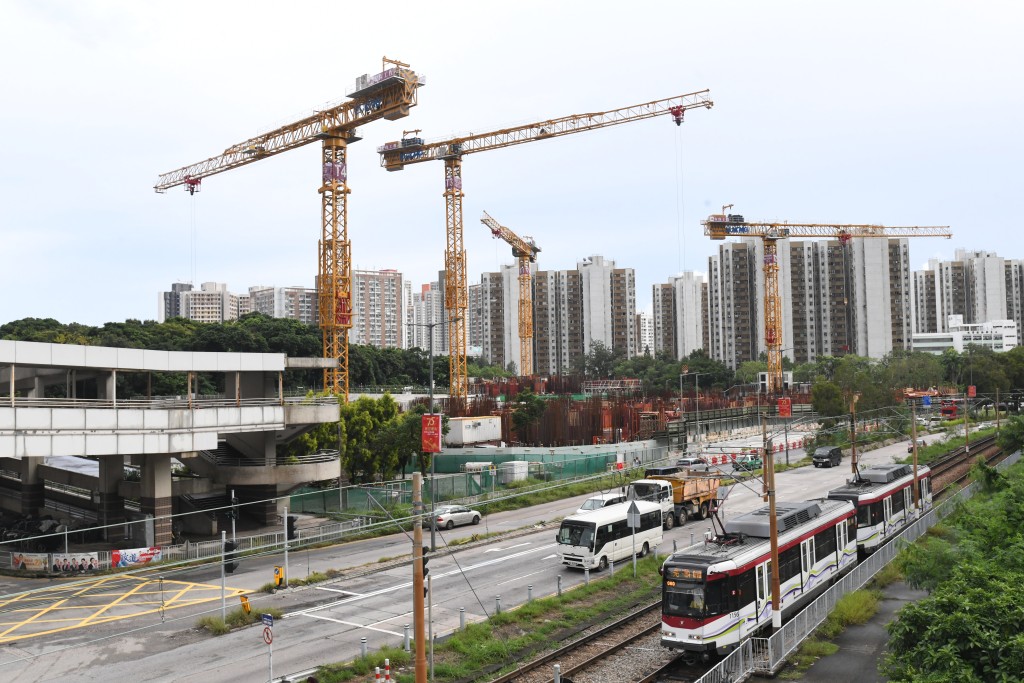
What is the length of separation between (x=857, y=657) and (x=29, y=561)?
103 feet

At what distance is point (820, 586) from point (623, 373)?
15456 cm

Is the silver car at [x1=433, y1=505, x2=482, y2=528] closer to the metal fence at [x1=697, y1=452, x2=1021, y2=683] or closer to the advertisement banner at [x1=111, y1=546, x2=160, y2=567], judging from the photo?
the advertisement banner at [x1=111, y1=546, x2=160, y2=567]

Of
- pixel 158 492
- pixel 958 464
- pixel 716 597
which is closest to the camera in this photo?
pixel 716 597

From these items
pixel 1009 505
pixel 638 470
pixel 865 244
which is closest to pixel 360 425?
pixel 638 470

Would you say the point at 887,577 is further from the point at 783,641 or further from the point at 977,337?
the point at 977,337

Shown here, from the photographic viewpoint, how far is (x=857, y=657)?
20000 millimetres

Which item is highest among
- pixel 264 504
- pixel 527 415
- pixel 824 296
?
pixel 824 296

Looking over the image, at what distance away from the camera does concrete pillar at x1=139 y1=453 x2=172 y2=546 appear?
118 ft

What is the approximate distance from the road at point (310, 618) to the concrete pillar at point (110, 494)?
27.9ft

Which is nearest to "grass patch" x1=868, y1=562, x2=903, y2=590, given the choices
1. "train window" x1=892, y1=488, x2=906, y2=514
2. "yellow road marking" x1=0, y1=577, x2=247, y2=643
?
"train window" x1=892, y1=488, x2=906, y2=514

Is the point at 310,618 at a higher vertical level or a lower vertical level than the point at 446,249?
lower

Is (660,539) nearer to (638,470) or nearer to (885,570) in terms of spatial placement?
(885,570)

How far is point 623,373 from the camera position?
181 metres

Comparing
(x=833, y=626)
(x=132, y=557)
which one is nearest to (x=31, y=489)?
(x=132, y=557)
